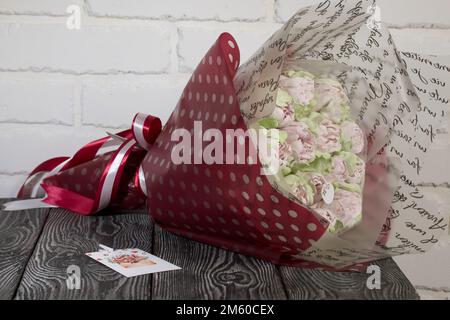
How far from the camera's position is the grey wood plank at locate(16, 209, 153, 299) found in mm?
868

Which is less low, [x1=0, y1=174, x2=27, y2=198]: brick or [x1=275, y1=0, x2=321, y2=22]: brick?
[x1=275, y1=0, x2=321, y2=22]: brick

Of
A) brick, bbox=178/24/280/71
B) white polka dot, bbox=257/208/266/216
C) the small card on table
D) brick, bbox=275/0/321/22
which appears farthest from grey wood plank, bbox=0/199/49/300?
brick, bbox=275/0/321/22

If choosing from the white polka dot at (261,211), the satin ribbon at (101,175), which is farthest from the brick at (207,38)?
the white polka dot at (261,211)

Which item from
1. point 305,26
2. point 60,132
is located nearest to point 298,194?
point 305,26

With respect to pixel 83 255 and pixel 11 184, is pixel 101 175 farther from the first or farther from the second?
pixel 11 184

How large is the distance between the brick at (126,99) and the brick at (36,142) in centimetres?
4

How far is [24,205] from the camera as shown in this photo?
4.23 feet

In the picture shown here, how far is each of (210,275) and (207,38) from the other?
0.63 meters

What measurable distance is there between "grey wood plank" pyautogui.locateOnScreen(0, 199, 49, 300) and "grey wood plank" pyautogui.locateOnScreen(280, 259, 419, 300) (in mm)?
365

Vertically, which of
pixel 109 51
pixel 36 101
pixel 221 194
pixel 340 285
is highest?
pixel 109 51

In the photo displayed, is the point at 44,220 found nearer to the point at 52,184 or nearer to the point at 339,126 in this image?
the point at 52,184

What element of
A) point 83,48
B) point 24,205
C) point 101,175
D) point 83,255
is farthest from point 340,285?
point 83,48

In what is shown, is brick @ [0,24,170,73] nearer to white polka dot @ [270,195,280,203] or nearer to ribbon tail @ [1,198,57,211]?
ribbon tail @ [1,198,57,211]

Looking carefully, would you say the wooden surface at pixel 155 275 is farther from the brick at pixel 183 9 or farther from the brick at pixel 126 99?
the brick at pixel 183 9
